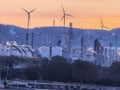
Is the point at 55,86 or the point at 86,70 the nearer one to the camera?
the point at 55,86

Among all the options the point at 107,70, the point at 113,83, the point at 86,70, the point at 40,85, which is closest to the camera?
the point at 40,85

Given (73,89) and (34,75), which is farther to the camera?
(34,75)

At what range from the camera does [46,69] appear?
149250mm

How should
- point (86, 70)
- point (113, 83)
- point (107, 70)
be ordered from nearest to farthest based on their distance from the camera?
point (113, 83)
point (86, 70)
point (107, 70)

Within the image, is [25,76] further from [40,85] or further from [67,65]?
[40,85]

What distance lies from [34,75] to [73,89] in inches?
1312

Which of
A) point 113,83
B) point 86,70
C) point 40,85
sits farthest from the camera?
point 86,70

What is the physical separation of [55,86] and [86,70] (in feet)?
109

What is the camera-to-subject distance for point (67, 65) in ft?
494

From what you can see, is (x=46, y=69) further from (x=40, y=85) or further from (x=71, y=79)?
(x=40, y=85)

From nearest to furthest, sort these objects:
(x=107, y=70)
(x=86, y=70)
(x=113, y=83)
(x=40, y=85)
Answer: (x=40, y=85)
(x=113, y=83)
(x=86, y=70)
(x=107, y=70)

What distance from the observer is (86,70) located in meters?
145

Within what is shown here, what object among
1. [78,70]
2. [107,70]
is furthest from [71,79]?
[107,70]

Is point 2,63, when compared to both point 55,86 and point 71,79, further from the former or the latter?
point 55,86
